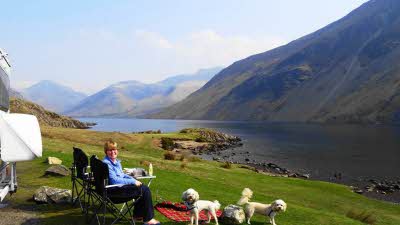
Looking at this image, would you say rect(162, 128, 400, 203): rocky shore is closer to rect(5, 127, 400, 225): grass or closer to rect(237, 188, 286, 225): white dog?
rect(5, 127, 400, 225): grass

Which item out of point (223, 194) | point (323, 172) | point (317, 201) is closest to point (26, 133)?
point (223, 194)

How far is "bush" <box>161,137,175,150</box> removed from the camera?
78312 millimetres

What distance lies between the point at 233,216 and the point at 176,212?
7.88ft

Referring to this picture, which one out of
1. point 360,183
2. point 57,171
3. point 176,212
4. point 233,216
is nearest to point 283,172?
point 360,183

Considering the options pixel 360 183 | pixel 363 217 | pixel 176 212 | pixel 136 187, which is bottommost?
pixel 360 183

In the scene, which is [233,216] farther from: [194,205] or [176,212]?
[176,212]

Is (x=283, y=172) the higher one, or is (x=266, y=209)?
(x=266, y=209)

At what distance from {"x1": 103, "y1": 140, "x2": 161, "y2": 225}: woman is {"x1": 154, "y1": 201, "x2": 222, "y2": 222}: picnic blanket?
88.2 inches

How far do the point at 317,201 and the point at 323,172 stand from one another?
1218 inches

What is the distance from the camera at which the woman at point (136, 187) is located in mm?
13055

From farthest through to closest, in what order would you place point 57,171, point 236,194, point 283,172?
point 283,172 → point 236,194 → point 57,171

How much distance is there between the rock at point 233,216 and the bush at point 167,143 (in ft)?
202

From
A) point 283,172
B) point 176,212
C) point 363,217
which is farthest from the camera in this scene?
point 283,172

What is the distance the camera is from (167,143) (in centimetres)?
8131
